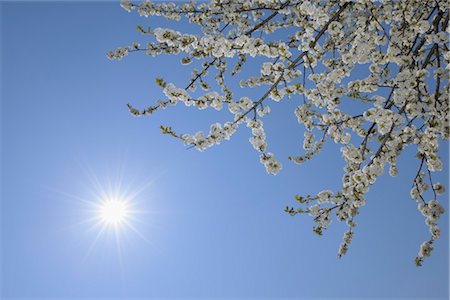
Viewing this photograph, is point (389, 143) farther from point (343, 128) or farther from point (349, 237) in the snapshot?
point (349, 237)

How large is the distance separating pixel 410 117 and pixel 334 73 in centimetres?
99

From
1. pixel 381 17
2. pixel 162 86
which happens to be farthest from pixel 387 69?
pixel 162 86

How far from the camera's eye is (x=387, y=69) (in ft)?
13.9

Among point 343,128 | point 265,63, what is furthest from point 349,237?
point 265,63

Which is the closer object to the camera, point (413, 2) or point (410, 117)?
point (410, 117)

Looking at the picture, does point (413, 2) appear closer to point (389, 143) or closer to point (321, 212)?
point (389, 143)

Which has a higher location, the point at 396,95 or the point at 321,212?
the point at 396,95

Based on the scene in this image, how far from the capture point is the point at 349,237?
142 inches

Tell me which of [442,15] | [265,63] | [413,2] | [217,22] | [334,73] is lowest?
[265,63]

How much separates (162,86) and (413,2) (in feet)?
8.38

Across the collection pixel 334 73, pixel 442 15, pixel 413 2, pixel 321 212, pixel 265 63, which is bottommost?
pixel 321 212

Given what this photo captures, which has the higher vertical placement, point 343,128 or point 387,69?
point 387,69

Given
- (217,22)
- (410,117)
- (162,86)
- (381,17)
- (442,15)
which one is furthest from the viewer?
(217,22)

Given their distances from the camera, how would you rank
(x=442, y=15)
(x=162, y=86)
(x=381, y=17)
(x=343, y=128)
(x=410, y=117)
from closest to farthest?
(x=410, y=117), (x=162, y=86), (x=442, y=15), (x=343, y=128), (x=381, y=17)
